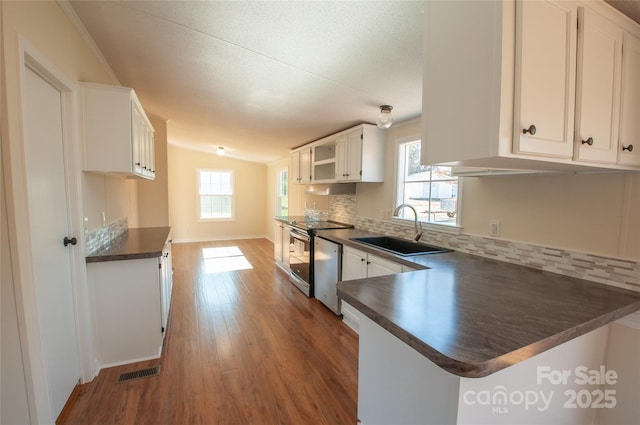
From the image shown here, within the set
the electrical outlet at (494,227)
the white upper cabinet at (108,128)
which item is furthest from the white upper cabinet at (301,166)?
the electrical outlet at (494,227)

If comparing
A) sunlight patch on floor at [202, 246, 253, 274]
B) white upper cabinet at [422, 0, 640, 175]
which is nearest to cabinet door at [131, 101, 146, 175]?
white upper cabinet at [422, 0, 640, 175]

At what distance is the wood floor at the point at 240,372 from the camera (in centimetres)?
171

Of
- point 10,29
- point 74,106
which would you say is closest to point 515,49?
point 10,29

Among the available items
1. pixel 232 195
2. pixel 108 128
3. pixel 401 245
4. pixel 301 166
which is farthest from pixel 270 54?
pixel 232 195

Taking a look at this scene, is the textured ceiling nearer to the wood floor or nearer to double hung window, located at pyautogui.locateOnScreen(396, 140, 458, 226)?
double hung window, located at pyautogui.locateOnScreen(396, 140, 458, 226)

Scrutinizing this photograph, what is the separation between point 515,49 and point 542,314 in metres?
0.99

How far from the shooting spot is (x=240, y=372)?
2113mm

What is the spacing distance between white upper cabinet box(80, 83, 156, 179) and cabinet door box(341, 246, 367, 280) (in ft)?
6.88

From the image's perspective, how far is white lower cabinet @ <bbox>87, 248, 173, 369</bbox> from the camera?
208 centimetres

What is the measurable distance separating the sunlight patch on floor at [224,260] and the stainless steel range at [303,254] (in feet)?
4.39

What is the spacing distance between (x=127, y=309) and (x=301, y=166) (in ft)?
11.1

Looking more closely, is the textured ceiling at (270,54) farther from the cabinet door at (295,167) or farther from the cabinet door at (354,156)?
the cabinet door at (295,167)

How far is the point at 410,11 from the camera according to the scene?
135 cm

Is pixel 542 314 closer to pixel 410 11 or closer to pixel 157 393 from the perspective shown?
pixel 410 11
